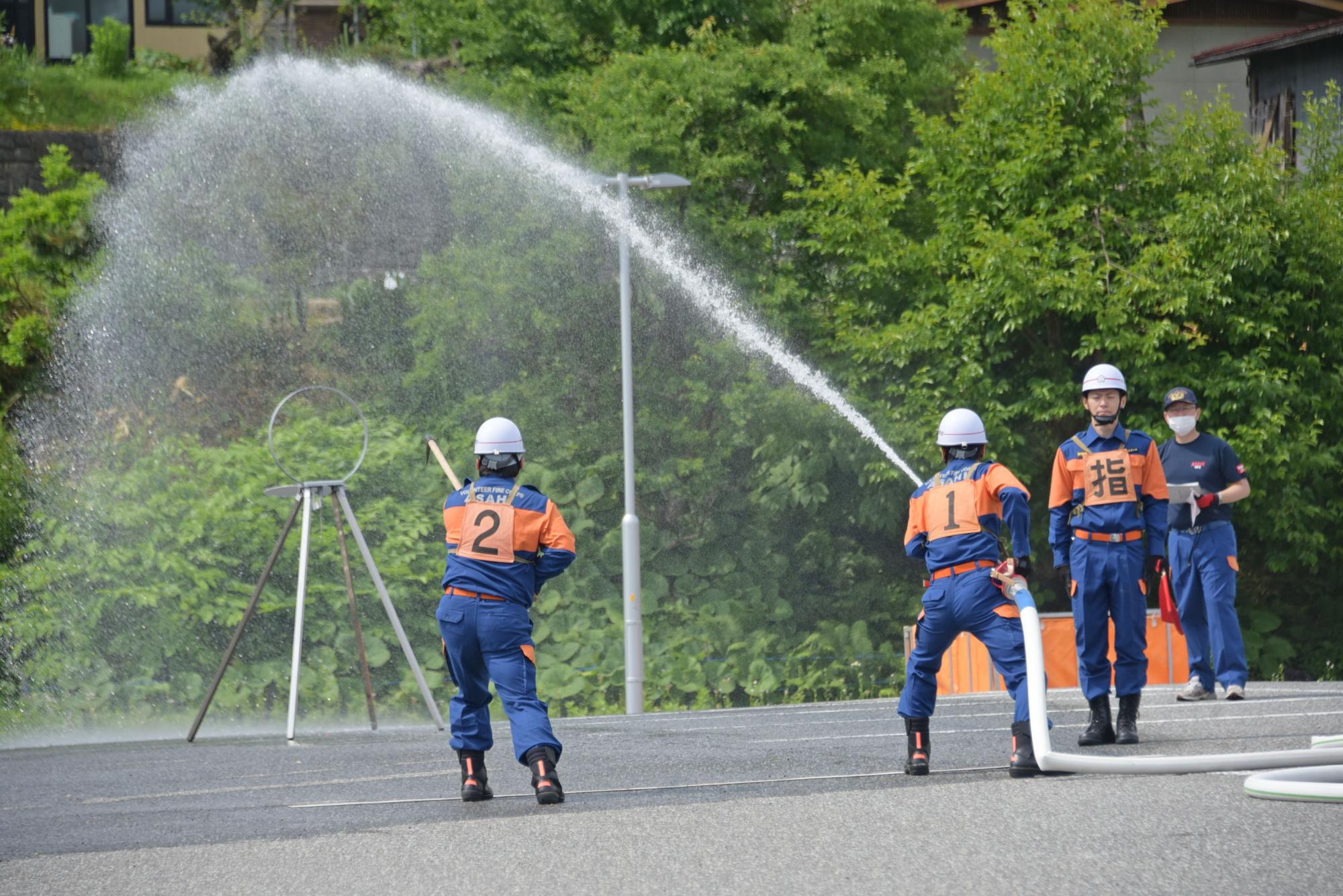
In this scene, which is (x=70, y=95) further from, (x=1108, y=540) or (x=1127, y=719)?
(x=1127, y=719)

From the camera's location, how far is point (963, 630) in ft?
26.5

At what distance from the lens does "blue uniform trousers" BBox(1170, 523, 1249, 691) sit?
11.2 m

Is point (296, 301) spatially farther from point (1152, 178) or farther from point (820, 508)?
point (1152, 178)

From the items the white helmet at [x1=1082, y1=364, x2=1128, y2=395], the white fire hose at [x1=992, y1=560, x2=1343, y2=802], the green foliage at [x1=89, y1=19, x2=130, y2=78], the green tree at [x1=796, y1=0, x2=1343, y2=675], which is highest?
the green foliage at [x1=89, y1=19, x2=130, y2=78]

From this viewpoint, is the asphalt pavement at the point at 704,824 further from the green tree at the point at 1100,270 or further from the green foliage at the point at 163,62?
the green foliage at the point at 163,62

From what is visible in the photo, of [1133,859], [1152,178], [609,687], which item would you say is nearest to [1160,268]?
[1152,178]

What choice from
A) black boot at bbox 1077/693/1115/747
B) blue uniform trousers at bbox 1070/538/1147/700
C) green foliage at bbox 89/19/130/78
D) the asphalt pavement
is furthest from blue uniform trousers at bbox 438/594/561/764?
green foliage at bbox 89/19/130/78

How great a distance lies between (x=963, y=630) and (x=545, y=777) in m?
2.18

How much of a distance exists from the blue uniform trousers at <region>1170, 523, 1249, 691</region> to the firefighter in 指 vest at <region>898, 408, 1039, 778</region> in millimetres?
3745

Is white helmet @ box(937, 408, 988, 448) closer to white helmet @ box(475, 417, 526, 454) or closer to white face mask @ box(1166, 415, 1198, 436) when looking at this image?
white helmet @ box(475, 417, 526, 454)

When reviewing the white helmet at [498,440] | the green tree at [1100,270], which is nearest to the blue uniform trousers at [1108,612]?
the white helmet at [498,440]

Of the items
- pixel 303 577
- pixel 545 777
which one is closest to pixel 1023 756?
pixel 545 777

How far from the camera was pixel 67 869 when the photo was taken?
6.12 meters

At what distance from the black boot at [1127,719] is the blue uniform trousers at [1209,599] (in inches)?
102
